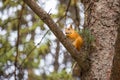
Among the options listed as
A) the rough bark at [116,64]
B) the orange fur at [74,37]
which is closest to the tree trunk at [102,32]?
the orange fur at [74,37]

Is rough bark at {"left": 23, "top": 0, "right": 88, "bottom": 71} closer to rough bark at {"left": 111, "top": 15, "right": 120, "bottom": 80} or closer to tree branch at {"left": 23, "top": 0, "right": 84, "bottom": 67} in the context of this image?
tree branch at {"left": 23, "top": 0, "right": 84, "bottom": 67}

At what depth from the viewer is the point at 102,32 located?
8.34 feet

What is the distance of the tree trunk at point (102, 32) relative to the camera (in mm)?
2469

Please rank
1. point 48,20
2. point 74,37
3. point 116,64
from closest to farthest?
point 116,64, point 48,20, point 74,37

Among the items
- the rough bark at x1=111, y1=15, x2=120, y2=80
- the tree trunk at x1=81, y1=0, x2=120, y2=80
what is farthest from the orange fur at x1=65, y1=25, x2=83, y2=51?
the rough bark at x1=111, y1=15, x2=120, y2=80

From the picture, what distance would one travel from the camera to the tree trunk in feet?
8.10

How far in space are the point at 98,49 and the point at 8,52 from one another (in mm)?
1448

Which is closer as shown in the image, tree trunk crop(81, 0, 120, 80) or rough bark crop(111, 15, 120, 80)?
rough bark crop(111, 15, 120, 80)

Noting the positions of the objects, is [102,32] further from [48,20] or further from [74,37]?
[48,20]

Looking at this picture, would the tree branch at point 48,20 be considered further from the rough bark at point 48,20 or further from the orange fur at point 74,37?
the orange fur at point 74,37

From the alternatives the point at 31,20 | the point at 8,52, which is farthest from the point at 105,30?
the point at 31,20

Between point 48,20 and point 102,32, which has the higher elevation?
point 48,20

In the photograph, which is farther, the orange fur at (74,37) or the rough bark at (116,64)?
the orange fur at (74,37)

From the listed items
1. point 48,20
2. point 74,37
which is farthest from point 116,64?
point 74,37
